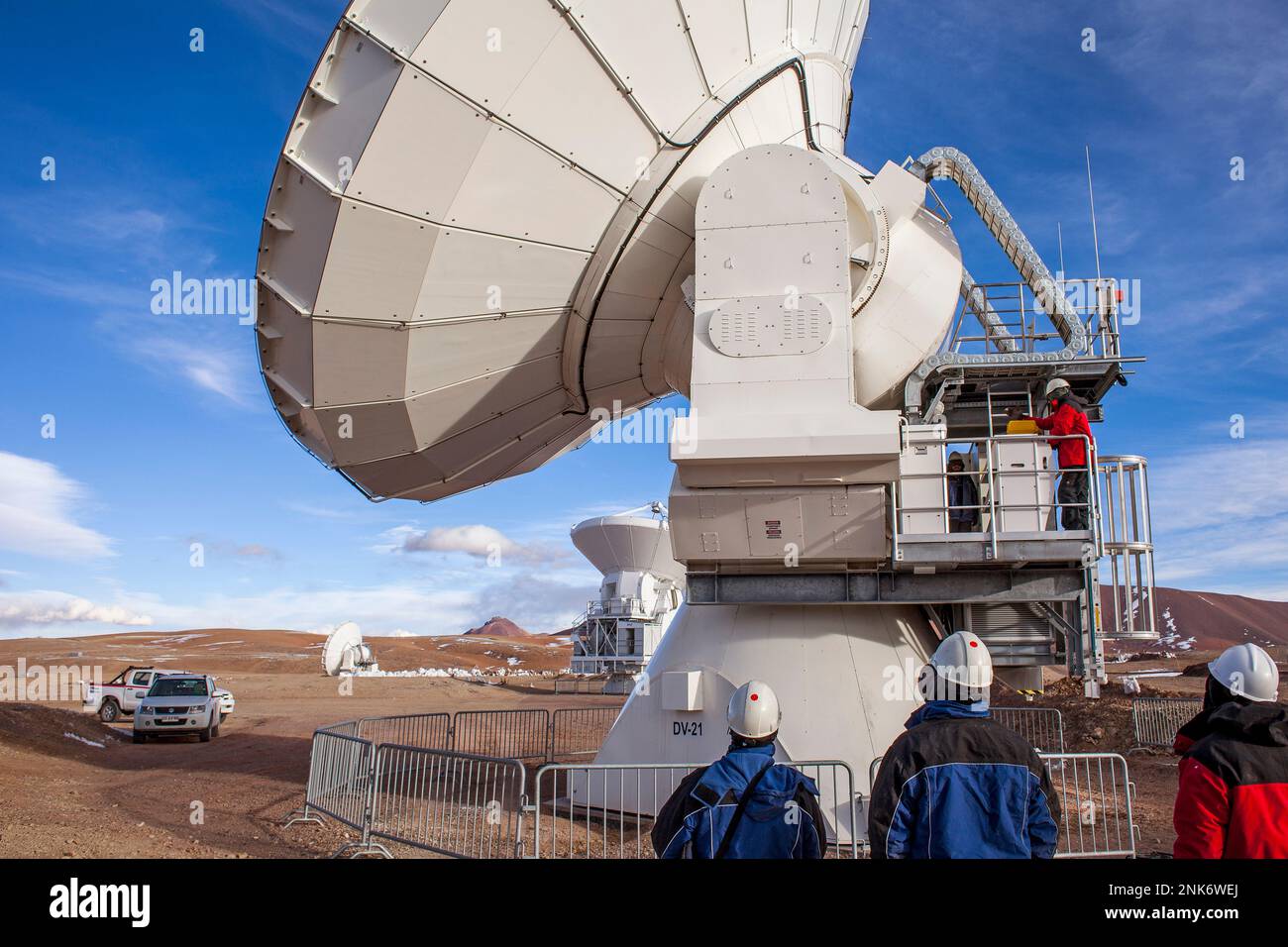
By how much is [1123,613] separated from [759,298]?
487 cm

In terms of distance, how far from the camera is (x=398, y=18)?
8531 mm

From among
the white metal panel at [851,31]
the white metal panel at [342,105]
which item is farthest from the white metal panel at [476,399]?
the white metal panel at [851,31]

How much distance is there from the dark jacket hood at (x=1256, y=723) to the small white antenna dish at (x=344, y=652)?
40716 millimetres

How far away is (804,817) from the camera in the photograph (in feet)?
12.2

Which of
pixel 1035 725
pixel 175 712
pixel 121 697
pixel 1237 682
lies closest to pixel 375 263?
pixel 1237 682

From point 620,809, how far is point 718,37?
749 cm

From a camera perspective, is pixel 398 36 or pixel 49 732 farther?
pixel 49 732

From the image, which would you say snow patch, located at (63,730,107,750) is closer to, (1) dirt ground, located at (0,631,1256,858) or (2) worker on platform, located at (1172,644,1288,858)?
(1) dirt ground, located at (0,631,1256,858)

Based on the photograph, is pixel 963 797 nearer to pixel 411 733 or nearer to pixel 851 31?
pixel 851 31

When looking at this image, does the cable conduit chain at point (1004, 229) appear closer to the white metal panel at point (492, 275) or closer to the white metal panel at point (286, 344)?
the white metal panel at point (492, 275)

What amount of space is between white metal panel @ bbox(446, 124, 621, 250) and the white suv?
15.5m
